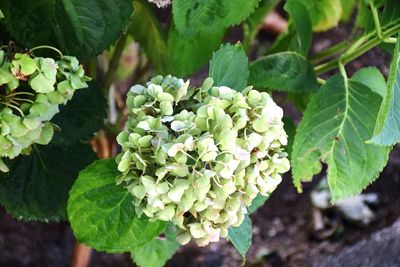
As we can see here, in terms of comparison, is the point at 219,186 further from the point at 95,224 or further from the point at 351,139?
the point at 351,139

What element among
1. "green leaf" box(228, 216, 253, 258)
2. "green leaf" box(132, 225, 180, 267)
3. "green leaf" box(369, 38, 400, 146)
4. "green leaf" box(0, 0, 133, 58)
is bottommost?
"green leaf" box(132, 225, 180, 267)

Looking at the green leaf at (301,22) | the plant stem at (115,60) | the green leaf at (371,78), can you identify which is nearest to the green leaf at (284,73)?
the green leaf at (301,22)

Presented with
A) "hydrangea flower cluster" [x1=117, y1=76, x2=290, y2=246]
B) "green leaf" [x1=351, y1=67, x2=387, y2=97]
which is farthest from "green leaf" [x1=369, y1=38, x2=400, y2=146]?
"green leaf" [x1=351, y1=67, x2=387, y2=97]

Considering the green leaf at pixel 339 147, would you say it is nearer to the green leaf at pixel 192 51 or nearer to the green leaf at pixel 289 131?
the green leaf at pixel 289 131

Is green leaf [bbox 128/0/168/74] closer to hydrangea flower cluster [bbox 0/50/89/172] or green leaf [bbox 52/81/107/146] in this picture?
green leaf [bbox 52/81/107/146]

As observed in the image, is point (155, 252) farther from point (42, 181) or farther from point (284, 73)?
point (284, 73)

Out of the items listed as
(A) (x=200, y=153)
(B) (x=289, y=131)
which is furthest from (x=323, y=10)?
(A) (x=200, y=153)
